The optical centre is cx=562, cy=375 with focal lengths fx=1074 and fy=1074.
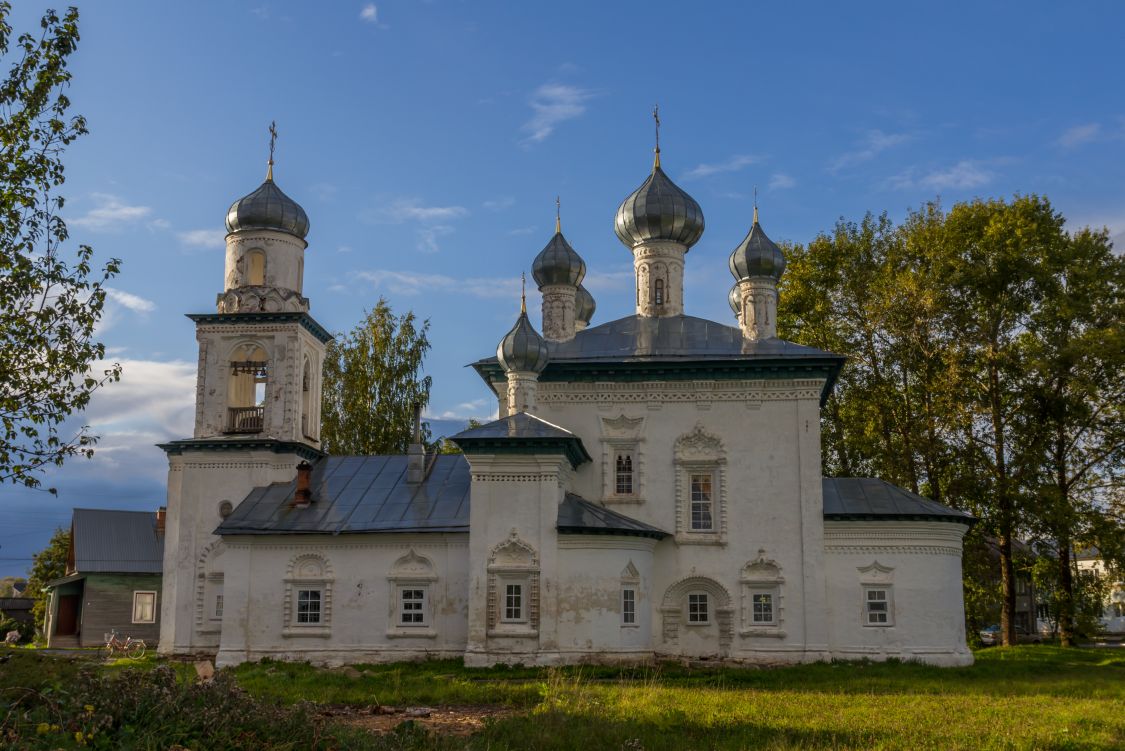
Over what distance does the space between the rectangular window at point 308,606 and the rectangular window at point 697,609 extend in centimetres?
732

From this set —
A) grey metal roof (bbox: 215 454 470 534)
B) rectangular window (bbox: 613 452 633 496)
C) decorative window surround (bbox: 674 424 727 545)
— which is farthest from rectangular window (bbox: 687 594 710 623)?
grey metal roof (bbox: 215 454 470 534)

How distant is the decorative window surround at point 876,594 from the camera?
69.2 feet

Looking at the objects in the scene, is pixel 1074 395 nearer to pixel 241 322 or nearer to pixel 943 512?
pixel 943 512

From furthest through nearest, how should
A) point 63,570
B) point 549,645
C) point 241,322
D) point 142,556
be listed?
point 63,570, point 142,556, point 241,322, point 549,645

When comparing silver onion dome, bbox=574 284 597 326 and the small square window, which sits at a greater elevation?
silver onion dome, bbox=574 284 597 326

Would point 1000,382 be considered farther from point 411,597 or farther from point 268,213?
point 268,213

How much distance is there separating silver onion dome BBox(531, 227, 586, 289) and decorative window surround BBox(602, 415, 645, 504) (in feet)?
12.3

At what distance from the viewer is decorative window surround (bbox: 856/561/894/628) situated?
21.1 meters

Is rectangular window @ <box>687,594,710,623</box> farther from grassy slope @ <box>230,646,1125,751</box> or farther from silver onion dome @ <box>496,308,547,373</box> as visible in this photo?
silver onion dome @ <box>496,308,547,373</box>

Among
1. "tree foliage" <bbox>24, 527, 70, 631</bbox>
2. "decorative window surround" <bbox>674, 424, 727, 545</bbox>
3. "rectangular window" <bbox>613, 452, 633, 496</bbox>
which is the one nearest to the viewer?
"decorative window surround" <bbox>674, 424, 727, 545</bbox>

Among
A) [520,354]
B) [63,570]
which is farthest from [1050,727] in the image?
[63,570]

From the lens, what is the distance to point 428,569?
69.1 ft

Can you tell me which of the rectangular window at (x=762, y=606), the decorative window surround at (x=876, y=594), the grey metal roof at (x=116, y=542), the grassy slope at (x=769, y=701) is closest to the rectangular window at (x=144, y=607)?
the grey metal roof at (x=116, y=542)

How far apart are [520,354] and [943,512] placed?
29.3 feet
